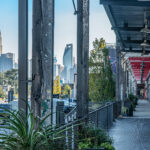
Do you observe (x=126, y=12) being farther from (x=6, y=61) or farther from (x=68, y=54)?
(x=68, y=54)

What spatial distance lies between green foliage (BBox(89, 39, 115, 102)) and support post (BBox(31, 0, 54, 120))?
1714 cm

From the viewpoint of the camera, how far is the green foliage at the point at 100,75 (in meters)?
22.1

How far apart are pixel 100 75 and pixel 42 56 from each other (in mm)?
17647

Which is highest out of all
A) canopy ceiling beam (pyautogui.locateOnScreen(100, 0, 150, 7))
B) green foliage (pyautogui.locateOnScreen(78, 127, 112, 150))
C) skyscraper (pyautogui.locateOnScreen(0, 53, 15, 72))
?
canopy ceiling beam (pyautogui.locateOnScreen(100, 0, 150, 7))

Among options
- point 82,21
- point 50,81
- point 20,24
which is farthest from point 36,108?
point 82,21

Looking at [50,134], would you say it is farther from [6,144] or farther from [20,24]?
[20,24]

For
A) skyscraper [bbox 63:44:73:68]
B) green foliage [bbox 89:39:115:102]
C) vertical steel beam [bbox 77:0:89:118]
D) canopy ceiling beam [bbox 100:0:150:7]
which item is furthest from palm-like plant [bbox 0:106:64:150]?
skyscraper [bbox 63:44:73:68]

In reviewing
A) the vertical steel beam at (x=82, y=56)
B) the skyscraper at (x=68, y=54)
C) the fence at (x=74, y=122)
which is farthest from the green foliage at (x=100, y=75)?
the vertical steel beam at (x=82, y=56)

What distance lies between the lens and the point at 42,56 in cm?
486

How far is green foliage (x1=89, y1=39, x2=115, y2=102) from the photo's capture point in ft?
72.4

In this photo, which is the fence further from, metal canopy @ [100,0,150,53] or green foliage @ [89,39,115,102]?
metal canopy @ [100,0,150,53]

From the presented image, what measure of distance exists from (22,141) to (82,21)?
4.26 metres

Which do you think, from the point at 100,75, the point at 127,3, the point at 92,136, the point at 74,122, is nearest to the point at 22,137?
the point at 74,122

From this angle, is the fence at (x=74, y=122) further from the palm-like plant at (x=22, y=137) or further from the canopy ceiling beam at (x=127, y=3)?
the canopy ceiling beam at (x=127, y=3)
